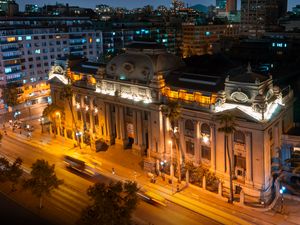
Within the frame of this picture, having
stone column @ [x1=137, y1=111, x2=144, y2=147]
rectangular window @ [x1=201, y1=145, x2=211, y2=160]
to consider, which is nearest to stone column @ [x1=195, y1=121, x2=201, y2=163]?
rectangular window @ [x1=201, y1=145, x2=211, y2=160]

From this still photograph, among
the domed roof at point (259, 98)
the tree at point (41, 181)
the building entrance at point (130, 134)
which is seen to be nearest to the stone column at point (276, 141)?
the domed roof at point (259, 98)

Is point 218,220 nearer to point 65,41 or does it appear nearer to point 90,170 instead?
point 90,170

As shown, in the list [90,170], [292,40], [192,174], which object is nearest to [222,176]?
[192,174]

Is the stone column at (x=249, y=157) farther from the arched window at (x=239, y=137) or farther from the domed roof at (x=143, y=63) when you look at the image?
the domed roof at (x=143, y=63)

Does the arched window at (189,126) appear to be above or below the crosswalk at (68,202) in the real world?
above

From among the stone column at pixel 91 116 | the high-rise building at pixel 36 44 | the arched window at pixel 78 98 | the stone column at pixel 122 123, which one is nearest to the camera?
the stone column at pixel 122 123

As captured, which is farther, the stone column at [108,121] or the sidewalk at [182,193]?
the stone column at [108,121]

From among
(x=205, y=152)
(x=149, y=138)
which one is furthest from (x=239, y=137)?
(x=149, y=138)
